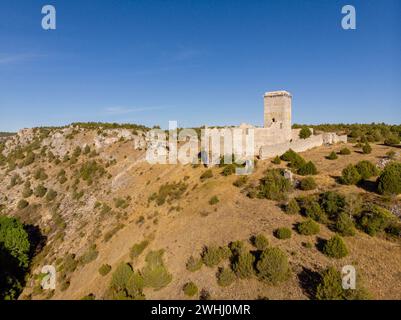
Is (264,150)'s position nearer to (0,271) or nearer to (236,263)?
(236,263)

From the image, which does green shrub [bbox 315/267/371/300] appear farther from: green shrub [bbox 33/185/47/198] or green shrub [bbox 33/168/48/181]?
green shrub [bbox 33/168/48/181]

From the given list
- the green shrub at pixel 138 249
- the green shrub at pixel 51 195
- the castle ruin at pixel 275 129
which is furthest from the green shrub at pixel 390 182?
the green shrub at pixel 51 195

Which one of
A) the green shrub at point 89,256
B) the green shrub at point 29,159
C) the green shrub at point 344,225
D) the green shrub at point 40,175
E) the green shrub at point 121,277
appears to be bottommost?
the green shrub at point 89,256

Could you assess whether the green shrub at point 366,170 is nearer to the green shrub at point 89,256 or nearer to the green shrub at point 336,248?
the green shrub at point 336,248

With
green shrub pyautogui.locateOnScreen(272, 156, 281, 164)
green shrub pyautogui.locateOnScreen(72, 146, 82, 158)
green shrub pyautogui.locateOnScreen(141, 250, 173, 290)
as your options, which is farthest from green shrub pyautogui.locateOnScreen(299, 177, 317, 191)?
green shrub pyautogui.locateOnScreen(72, 146, 82, 158)

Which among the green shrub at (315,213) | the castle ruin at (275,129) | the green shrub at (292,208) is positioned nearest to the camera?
the green shrub at (315,213)

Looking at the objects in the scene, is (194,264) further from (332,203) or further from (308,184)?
(308,184)
